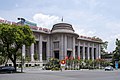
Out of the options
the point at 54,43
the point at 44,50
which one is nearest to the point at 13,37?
the point at 44,50

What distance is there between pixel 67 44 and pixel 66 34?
378cm

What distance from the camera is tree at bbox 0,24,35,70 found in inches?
1663

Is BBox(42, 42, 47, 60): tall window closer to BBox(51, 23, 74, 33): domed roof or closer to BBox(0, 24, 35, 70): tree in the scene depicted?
BBox(51, 23, 74, 33): domed roof

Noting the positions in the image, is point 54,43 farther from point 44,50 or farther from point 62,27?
point 62,27

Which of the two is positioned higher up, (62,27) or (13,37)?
(62,27)

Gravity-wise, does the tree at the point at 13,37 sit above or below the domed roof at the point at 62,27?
below

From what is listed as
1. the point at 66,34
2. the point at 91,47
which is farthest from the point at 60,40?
the point at 91,47

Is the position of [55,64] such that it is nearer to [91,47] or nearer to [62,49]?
[62,49]

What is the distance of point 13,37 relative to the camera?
4225cm

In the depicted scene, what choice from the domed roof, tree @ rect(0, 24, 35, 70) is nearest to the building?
the domed roof

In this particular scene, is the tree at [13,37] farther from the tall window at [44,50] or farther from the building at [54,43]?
the tall window at [44,50]

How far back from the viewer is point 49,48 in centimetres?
8281

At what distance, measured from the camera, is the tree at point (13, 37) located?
42.2 m

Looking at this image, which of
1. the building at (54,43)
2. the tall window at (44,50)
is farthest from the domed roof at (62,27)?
the tall window at (44,50)
